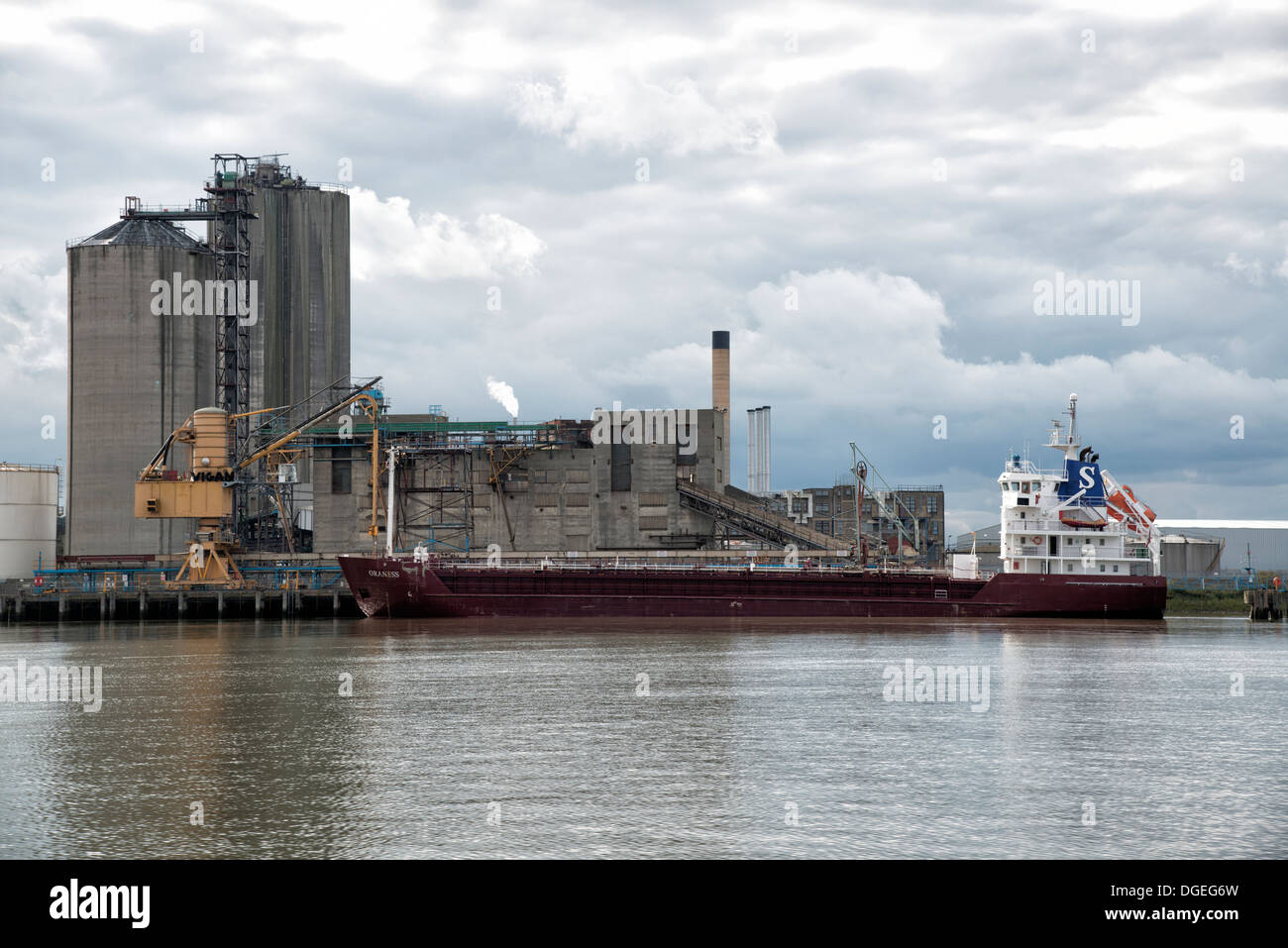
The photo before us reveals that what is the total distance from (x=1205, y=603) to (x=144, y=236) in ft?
221

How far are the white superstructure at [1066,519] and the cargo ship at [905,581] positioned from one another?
0.06 metres

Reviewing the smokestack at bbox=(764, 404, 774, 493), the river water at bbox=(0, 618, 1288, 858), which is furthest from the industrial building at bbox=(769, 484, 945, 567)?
the river water at bbox=(0, 618, 1288, 858)

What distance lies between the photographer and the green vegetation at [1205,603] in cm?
7188

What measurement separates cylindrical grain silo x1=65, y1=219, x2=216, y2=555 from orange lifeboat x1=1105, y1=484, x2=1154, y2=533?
54082 millimetres

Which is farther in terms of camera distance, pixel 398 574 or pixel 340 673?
pixel 398 574

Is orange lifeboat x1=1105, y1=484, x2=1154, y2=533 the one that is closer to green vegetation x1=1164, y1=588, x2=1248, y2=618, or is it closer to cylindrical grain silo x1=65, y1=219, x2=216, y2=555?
green vegetation x1=1164, y1=588, x2=1248, y2=618

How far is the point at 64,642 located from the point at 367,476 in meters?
32.4

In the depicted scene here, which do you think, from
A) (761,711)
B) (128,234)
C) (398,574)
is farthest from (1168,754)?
(128,234)

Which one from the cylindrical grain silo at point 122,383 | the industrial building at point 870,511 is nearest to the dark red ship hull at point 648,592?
the cylindrical grain silo at point 122,383

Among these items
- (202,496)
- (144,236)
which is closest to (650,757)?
(202,496)

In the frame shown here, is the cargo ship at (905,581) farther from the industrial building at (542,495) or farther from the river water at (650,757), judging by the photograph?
the river water at (650,757)

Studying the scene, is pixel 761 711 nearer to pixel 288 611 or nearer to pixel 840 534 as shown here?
pixel 288 611
